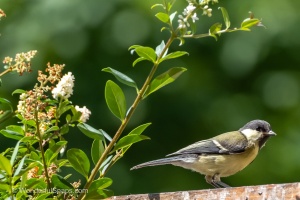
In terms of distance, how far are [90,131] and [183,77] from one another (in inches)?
171

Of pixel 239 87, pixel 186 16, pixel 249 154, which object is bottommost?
pixel 239 87

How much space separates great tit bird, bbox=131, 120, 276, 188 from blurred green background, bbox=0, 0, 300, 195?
5.12 feet

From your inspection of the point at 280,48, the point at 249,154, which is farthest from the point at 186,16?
the point at 280,48

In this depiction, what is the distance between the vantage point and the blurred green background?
5.27m

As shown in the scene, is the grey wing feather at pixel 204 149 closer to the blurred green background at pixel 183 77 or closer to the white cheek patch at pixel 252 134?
the white cheek patch at pixel 252 134

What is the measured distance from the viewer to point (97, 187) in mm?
1340

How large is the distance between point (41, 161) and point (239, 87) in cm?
444

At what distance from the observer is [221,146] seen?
3.44 meters

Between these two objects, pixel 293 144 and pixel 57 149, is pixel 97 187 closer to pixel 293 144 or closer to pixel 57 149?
pixel 57 149

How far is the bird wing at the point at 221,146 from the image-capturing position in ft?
11.2

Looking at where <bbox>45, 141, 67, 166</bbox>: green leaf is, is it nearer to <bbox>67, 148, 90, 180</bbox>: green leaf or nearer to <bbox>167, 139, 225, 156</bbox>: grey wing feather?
<bbox>67, 148, 90, 180</bbox>: green leaf

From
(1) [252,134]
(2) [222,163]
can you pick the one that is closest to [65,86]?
(2) [222,163]

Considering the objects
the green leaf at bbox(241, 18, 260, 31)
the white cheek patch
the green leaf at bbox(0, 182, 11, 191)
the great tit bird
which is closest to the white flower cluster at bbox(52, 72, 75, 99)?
the green leaf at bbox(0, 182, 11, 191)

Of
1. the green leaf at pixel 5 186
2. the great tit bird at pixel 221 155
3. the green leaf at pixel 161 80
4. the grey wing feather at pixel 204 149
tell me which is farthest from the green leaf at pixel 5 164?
the grey wing feather at pixel 204 149
